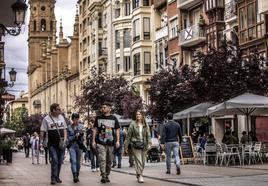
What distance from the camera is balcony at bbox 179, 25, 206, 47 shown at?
4634 centimetres

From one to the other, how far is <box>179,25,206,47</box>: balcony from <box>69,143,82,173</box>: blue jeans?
29105 millimetres

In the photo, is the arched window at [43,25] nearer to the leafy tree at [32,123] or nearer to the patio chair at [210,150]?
the leafy tree at [32,123]

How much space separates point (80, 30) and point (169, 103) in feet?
163

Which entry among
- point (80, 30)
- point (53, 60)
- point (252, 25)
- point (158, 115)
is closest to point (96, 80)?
point (158, 115)

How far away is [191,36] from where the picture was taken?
47406 mm

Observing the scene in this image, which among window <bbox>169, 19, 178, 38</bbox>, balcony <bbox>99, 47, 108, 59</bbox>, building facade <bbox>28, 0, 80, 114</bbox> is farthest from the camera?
building facade <bbox>28, 0, 80, 114</bbox>

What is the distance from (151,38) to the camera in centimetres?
5853

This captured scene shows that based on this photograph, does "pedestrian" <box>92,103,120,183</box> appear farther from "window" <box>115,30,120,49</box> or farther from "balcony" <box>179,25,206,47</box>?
"window" <box>115,30,120,49</box>

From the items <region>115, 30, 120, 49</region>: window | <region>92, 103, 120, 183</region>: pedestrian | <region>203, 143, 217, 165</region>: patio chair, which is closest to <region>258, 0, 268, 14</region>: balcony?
<region>203, 143, 217, 165</region>: patio chair

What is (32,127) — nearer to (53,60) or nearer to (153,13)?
(53,60)

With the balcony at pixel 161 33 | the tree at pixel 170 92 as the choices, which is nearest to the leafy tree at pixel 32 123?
the balcony at pixel 161 33

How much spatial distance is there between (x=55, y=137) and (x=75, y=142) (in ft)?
4.76

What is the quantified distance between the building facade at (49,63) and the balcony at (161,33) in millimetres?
19780

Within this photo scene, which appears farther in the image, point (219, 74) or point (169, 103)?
point (169, 103)
